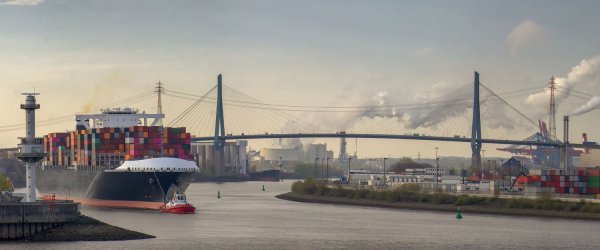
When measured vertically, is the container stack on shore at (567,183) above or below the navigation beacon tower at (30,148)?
below

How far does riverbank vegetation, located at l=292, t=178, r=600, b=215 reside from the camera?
4277 inches

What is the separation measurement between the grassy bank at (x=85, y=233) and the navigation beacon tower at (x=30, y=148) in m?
5.68

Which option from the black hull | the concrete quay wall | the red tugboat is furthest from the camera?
the black hull

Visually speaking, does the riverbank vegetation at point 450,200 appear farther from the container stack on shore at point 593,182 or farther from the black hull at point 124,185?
the black hull at point 124,185

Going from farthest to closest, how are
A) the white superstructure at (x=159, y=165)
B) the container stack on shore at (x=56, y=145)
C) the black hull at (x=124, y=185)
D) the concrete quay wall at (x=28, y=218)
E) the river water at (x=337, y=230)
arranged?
1. the container stack on shore at (x=56, y=145)
2. the white superstructure at (x=159, y=165)
3. the black hull at (x=124, y=185)
4. the river water at (x=337, y=230)
5. the concrete quay wall at (x=28, y=218)

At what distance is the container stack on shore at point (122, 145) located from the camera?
419 feet

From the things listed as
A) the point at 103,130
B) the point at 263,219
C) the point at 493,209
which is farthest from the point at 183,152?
the point at 493,209

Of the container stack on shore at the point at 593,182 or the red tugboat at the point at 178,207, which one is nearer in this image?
the red tugboat at the point at 178,207

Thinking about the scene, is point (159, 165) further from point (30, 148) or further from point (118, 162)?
point (30, 148)

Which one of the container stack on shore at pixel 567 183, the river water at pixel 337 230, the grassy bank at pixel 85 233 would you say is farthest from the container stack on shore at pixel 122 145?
the grassy bank at pixel 85 233

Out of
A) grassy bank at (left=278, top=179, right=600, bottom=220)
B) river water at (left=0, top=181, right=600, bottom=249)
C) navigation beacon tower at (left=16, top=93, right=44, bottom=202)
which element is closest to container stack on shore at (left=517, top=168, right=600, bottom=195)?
grassy bank at (left=278, top=179, right=600, bottom=220)

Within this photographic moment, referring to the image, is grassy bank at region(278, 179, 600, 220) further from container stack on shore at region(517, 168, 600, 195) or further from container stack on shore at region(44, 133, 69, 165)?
container stack on shore at region(44, 133, 69, 165)

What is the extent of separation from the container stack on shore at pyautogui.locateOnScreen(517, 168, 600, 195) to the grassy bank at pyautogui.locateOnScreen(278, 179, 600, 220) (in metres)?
9.72

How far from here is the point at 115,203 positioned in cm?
12106
